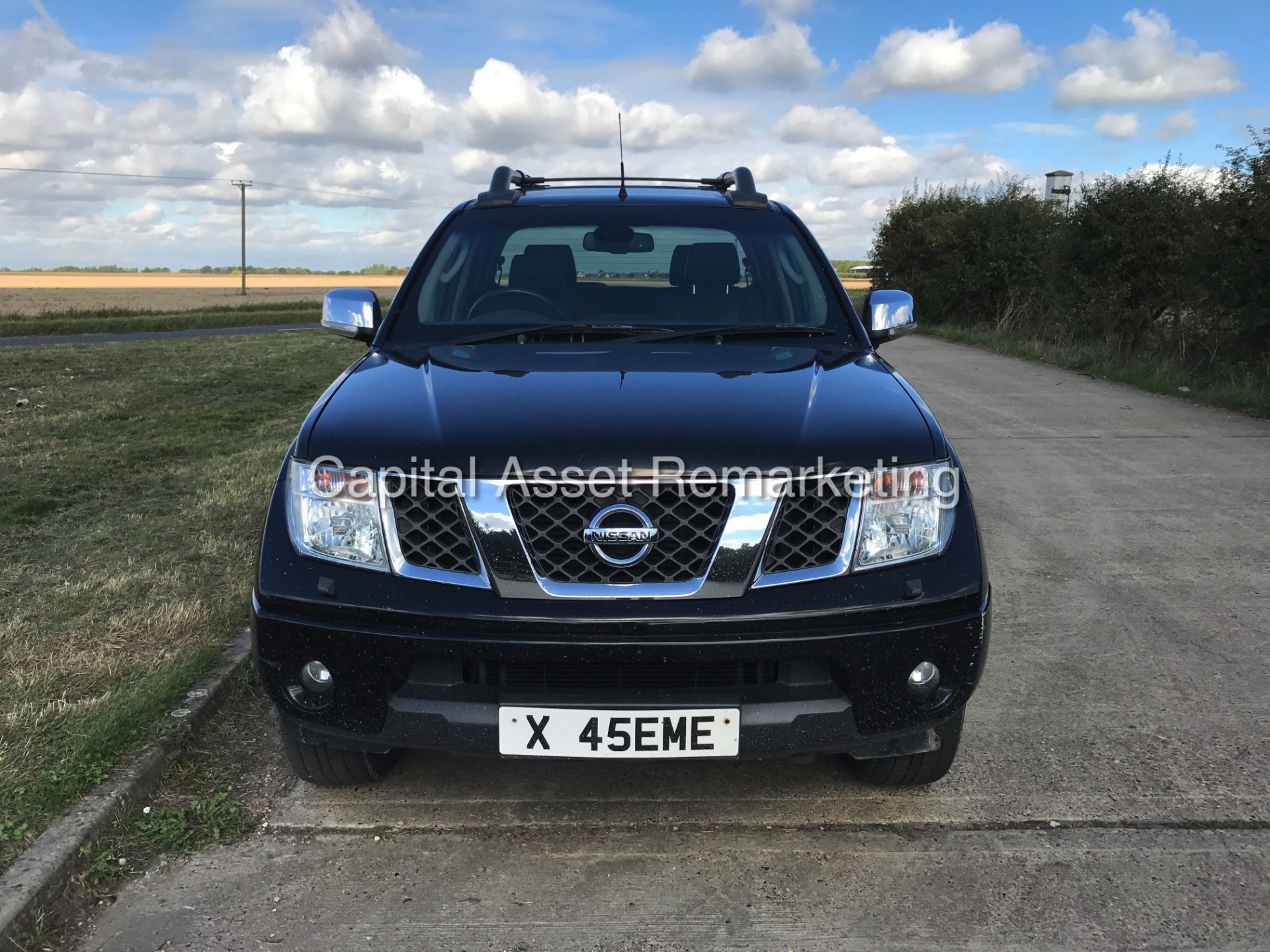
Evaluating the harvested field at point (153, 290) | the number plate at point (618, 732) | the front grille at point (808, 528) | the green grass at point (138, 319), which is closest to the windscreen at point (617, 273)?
the front grille at point (808, 528)

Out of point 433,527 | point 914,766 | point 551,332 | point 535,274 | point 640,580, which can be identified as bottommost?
point 914,766

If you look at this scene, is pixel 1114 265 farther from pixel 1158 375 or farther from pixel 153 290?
pixel 153 290

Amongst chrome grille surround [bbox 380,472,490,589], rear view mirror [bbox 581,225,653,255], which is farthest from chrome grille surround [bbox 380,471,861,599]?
rear view mirror [bbox 581,225,653,255]

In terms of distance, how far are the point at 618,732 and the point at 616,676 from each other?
0.13 meters

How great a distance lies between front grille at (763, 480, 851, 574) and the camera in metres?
2.59

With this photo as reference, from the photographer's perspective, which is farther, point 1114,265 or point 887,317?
A: point 1114,265

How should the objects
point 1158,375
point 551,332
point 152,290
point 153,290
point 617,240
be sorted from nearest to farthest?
point 551,332 → point 617,240 → point 1158,375 → point 153,290 → point 152,290

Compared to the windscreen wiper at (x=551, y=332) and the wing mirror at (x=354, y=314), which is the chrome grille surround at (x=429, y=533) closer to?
the windscreen wiper at (x=551, y=332)

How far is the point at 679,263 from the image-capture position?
157 inches

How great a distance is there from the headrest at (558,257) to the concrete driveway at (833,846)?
169 cm

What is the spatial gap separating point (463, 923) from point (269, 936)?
43 centimetres

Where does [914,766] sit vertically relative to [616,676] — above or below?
below

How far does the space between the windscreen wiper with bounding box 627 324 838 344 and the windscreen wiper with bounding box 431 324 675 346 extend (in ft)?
0.12

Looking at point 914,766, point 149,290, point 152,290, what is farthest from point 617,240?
point 152,290
